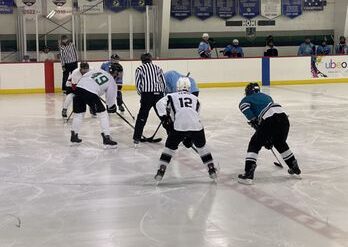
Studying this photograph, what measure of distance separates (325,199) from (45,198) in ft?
7.41

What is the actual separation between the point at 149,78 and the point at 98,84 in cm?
62

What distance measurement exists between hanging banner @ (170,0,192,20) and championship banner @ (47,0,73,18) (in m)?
3.23

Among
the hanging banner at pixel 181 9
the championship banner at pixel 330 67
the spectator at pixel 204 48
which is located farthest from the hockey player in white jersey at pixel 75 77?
the hanging banner at pixel 181 9

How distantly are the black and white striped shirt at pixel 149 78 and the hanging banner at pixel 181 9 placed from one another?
1163 centimetres

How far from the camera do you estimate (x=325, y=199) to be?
481 centimetres

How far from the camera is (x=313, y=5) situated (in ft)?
64.3

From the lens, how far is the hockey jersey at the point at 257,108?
534cm

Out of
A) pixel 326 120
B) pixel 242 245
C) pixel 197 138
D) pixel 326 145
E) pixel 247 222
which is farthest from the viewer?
pixel 326 120

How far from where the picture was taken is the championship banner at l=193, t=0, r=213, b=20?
18703 mm

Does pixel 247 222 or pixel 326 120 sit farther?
pixel 326 120

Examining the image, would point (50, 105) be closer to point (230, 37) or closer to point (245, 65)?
point (245, 65)

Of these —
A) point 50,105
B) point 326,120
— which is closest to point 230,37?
point 50,105

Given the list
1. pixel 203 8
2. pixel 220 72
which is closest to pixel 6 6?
pixel 203 8

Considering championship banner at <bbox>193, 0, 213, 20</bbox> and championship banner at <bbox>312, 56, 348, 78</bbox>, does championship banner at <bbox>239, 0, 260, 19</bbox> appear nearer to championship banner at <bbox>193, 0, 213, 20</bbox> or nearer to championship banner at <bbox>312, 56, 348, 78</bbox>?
championship banner at <bbox>193, 0, 213, 20</bbox>
